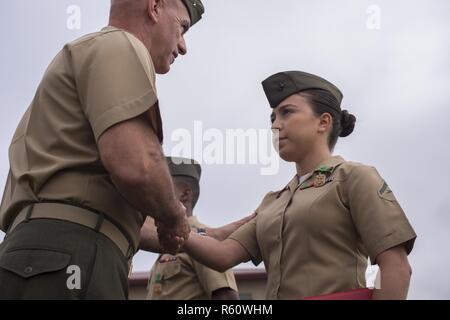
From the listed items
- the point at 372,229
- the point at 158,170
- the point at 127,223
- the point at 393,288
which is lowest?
the point at 393,288

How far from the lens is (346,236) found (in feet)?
9.10

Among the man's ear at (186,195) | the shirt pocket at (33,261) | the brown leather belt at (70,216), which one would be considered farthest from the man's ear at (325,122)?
the man's ear at (186,195)

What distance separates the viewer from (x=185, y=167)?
202 inches

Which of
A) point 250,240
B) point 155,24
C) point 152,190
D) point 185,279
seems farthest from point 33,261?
point 185,279

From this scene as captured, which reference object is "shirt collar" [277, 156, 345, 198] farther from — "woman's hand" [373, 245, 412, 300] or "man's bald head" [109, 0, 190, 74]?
"man's bald head" [109, 0, 190, 74]

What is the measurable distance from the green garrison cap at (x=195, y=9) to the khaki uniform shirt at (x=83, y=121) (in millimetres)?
534

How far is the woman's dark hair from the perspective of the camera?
10.7 feet

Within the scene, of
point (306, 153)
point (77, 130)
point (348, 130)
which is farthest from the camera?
point (348, 130)

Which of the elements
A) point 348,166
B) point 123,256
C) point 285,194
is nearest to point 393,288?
point 348,166

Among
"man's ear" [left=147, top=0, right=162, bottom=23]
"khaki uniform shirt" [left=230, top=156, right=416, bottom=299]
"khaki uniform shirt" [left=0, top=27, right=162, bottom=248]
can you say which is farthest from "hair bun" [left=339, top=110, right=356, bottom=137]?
"khaki uniform shirt" [left=0, top=27, right=162, bottom=248]

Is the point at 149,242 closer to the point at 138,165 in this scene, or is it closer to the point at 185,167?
the point at 138,165
